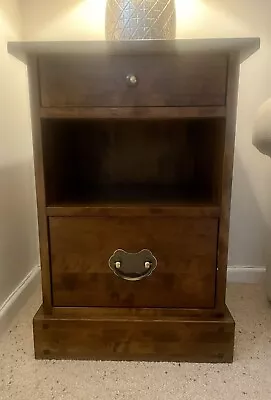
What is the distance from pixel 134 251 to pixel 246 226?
58 cm

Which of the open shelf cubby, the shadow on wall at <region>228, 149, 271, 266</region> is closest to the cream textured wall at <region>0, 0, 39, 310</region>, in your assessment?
the open shelf cubby

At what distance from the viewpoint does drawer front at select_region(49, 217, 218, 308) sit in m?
0.93

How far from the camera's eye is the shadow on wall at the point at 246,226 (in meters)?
1.35

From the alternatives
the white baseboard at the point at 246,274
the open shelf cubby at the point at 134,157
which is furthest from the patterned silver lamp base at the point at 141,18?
the white baseboard at the point at 246,274

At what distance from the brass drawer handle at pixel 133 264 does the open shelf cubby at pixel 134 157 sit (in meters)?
0.20

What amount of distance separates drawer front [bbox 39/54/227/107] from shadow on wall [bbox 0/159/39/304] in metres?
0.36

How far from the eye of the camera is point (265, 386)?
0.87 m

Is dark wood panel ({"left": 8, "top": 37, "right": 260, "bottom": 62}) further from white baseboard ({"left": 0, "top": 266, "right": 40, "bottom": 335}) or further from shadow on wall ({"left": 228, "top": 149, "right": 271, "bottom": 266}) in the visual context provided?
white baseboard ({"left": 0, "top": 266, "right": 40, "bottom": 335})

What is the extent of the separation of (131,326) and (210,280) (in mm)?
213

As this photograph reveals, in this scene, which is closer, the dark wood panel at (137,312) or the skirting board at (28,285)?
the dark wood panel at (137,312)

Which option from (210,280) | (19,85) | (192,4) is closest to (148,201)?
(210,280)

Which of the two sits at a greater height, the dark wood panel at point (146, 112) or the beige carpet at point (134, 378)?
the dark wood panel at point (146, 112)

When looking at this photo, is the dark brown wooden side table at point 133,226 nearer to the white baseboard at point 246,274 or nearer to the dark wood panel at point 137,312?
the dark wood panel at point 137,312


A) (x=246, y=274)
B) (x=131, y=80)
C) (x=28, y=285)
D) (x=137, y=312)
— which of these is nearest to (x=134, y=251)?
(x=137, y=312)
